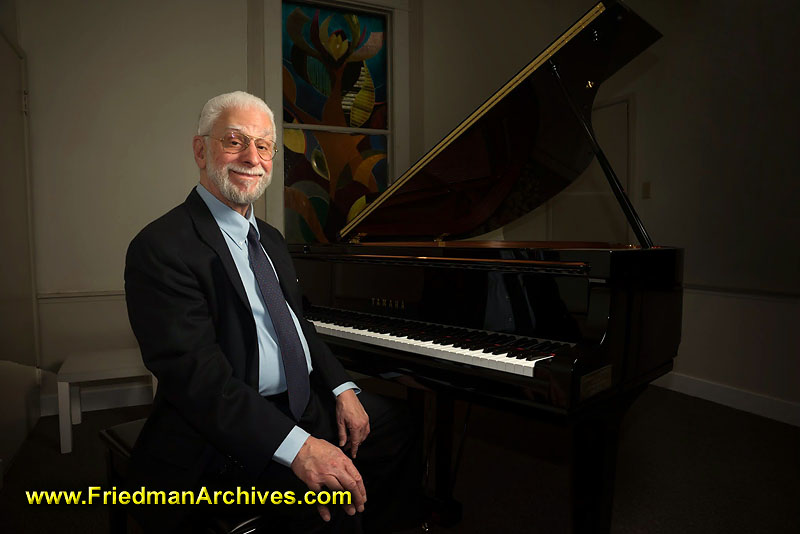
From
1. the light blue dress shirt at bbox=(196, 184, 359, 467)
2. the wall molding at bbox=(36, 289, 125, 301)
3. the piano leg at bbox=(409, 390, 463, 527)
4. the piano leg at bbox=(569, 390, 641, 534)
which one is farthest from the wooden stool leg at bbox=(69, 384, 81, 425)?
the piano leg at bbox=(569, 390, 641, 534)

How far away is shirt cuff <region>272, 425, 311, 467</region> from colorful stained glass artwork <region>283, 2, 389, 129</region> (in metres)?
3.30

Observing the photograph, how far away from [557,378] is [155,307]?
0.91 m

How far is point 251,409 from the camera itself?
111cm

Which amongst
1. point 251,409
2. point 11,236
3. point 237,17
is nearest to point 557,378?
point 251,409

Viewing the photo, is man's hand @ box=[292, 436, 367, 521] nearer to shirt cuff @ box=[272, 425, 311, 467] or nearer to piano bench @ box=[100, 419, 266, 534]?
shirt cuff @ box=[272, 425, 311, 467]

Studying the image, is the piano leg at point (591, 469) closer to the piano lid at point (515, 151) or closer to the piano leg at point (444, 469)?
the piano leg at point (444, 469)

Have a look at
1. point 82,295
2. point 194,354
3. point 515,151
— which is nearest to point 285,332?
point 194,354

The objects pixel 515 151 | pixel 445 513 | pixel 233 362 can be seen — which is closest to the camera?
pixel 233 362

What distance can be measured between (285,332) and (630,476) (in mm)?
1818

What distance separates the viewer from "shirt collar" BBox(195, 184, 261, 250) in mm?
1305

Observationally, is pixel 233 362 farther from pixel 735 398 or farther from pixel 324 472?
pixel 735 398

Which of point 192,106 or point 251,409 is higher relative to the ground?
point 192,106

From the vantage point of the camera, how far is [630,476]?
2352mm

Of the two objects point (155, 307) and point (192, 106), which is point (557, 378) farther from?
point (192, 106)
